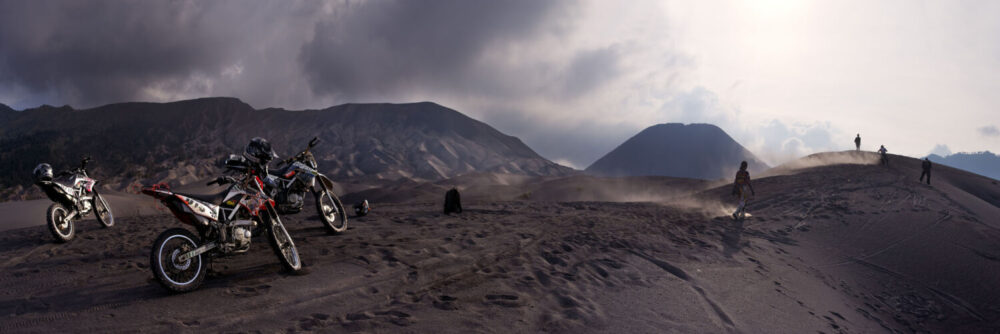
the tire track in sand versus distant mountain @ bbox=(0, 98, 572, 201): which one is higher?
distant mountain @ bbox=(0, 98, 572, 201)

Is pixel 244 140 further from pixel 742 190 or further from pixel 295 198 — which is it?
pixel 742 190

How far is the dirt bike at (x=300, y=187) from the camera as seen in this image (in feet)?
22.9

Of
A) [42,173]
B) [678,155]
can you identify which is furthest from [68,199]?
[678,155]

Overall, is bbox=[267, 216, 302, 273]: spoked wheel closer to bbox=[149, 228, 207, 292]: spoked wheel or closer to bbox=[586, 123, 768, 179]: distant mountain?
bbox=[149, 228, 207, 292]: spoked wheel

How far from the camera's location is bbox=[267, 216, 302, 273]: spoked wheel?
5094mm

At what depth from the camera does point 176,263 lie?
4426mm

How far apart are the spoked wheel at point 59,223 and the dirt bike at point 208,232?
4942 mm

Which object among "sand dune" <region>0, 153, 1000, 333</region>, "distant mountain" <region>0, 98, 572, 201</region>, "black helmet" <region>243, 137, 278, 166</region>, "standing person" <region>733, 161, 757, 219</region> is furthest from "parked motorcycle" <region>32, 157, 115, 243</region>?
"distant mountain" <region>0, 98, 572, 201</region>

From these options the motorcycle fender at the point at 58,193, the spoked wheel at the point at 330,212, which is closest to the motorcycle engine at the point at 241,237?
the spoked wheel at the point at 330,212

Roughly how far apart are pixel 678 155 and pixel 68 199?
603 ft

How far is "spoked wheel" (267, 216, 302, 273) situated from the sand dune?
18 centimetres

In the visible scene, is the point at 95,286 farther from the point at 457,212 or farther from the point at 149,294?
the point at 457,212

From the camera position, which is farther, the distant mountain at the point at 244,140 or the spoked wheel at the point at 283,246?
the distant mountain at the point at 244,140

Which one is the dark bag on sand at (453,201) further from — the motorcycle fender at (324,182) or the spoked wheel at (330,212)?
the motorcycle fender at (324,182)
